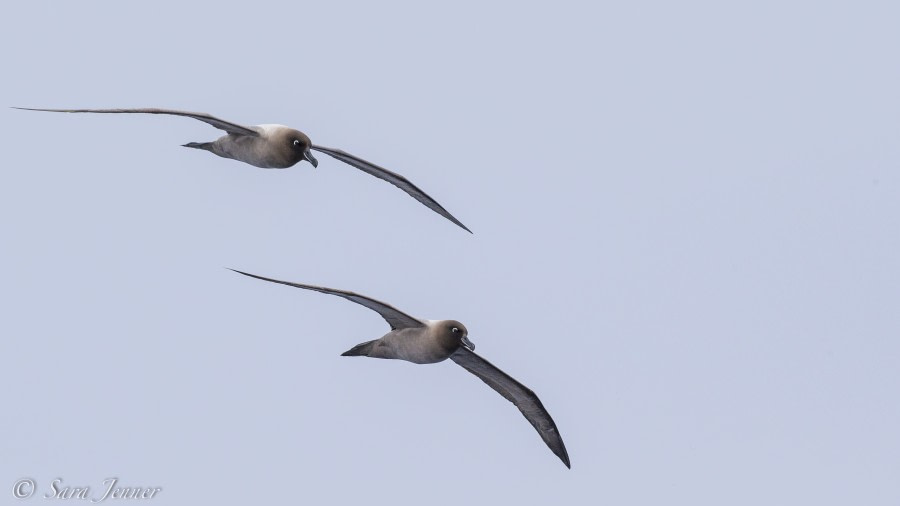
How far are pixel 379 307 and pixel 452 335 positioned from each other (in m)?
1.53

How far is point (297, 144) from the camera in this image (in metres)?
27.5

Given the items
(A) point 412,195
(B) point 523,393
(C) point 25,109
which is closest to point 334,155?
(A) point 412,195

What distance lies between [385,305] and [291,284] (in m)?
2.70

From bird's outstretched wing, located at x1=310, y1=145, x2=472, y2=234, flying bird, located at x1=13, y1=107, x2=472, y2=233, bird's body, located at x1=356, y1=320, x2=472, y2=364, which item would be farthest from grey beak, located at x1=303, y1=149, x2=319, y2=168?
bird's body, located at x1=356, y1=320, x2=472, y2=364

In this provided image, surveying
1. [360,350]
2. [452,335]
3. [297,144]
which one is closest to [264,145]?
[297,144]

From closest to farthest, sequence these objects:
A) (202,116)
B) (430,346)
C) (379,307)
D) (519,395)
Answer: (202,116) < (379,307) < (430,346) < (519,395)

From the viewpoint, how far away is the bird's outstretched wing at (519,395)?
97.7ft

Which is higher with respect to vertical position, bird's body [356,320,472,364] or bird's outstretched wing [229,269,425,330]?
bird's outstretched wing [229,269,425,330]

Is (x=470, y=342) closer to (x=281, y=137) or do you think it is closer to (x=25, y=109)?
(x=281, y=137)

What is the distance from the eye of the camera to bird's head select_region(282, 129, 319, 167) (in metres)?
27.5

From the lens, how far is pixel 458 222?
30.8 metres

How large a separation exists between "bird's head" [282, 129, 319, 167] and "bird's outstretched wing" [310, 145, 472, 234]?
2.14m

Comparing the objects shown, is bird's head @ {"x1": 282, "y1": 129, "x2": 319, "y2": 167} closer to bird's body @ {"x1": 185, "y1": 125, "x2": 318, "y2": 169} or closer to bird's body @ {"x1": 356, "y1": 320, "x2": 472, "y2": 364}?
bird's body @ {"x1": 185, "y1": 125, "x2": 318, "y2": 169}

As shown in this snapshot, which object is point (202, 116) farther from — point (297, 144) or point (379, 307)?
point (379, 307)
